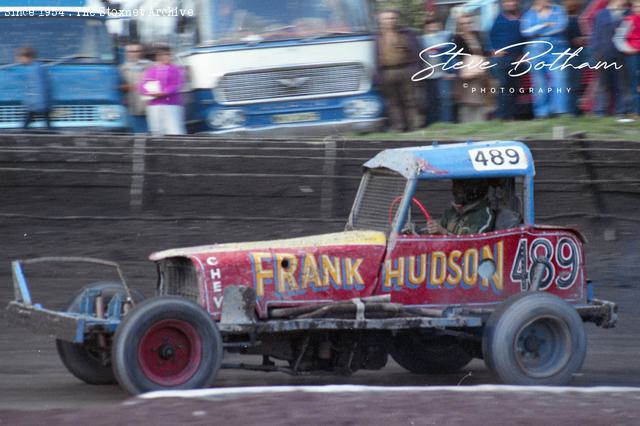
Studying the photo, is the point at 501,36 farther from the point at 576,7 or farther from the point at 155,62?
the point at 155,62

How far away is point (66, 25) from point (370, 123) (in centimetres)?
371

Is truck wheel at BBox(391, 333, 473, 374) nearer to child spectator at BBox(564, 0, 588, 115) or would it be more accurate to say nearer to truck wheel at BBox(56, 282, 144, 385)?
truck wheel at BBox(56, 282, 144, 385)

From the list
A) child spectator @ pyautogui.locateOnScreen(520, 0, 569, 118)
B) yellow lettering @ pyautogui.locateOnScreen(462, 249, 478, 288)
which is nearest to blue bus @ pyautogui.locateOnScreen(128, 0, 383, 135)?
child spectator @ pyautogui.locateOnScreen(520, 0, 569, 118)

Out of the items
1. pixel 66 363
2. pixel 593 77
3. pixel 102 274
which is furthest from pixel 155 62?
pixel 66 363

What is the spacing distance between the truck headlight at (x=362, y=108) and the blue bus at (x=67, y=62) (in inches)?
103

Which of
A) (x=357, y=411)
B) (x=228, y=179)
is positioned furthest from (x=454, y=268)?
(x=228, y=179)

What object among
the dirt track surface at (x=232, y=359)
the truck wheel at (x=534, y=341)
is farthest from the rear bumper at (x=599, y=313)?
the dirt track surface at (x=232, y=359)

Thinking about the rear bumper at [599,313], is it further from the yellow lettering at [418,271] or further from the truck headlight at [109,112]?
the truck headlight at [109,112]

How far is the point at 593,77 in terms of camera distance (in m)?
13.3

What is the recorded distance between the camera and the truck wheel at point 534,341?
7.15 metres

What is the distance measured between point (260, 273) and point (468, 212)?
5.29 ft

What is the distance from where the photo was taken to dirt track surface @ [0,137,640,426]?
5.98 m

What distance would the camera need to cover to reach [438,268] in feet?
24.0

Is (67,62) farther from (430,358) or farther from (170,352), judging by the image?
(170,352)
